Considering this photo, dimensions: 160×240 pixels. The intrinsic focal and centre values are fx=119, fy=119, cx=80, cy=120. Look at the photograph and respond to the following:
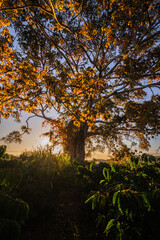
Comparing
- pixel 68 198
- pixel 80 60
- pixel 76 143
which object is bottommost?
pixel 68 198

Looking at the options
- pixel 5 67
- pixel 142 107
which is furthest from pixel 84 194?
pixel 142 107

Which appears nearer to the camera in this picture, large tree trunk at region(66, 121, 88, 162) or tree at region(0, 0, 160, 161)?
tree at region(0, 0, 160, 161)

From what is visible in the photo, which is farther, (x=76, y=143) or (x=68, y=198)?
(x=76, y=143)

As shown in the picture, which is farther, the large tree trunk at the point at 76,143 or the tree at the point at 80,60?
the large tree trunk at the point at 76,143

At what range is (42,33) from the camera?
7316mm

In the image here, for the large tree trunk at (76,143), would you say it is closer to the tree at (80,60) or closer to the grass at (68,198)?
the tree at (80,60)

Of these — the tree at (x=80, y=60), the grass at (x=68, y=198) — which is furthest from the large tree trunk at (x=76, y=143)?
the grass at (x=68, y=198)

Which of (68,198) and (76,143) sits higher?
(76,143)

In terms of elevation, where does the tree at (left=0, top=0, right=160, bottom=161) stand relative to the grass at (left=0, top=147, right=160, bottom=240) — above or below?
above

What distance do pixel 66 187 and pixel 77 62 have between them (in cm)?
1013

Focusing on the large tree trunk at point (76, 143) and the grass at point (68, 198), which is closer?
the grass at point (68, 198)

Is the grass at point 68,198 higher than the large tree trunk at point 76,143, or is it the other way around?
the large tree trunk at point 76,143

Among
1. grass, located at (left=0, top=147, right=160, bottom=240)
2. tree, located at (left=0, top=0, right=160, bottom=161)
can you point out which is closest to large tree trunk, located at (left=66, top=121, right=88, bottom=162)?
tree, located at (left=0, top=0, right=160, bottom=161)

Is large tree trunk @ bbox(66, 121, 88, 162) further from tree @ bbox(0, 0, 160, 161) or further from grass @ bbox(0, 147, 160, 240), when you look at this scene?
grass @ bbox(0, 147, 160, 240)
